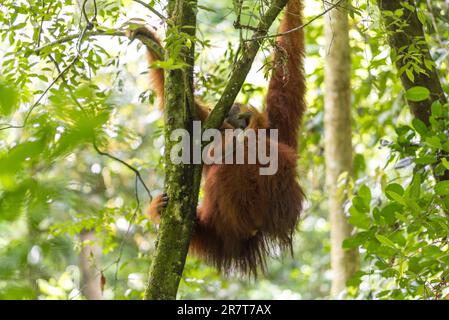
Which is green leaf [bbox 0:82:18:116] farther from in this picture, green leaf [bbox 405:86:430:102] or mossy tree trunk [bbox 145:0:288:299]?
green leaf [bbox 405:86:430:102]

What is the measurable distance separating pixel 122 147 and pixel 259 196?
12.3 feet

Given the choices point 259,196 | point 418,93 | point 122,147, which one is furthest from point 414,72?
point 122,147

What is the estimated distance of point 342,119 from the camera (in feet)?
21.0

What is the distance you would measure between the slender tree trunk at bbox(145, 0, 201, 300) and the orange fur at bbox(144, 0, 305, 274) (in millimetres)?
979

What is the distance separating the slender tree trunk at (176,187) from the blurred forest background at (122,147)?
226 mm

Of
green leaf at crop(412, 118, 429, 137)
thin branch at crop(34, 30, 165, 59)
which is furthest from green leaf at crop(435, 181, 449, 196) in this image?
thin branch at crop(34, 30, 165, 59)

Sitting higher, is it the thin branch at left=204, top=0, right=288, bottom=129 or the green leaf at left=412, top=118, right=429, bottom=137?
the thin branch at left=204, top=0, right=288, bottom=129

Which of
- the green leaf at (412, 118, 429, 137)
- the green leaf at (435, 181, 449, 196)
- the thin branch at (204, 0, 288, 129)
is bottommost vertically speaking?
the green leaf at (435, 181, 449, 196)

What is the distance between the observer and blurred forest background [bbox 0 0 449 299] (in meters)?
1.07
